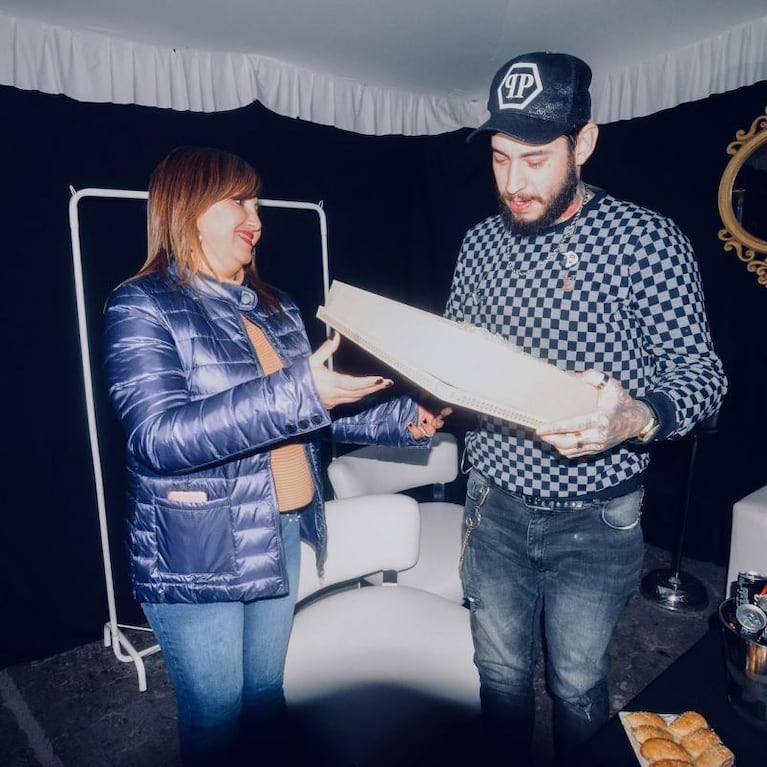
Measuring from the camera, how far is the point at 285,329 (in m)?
1.56

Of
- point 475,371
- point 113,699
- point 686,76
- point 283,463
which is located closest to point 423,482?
point 283,463

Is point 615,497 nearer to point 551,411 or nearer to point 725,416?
point 551,411

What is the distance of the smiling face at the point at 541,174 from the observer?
1.36m

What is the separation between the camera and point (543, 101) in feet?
4.33

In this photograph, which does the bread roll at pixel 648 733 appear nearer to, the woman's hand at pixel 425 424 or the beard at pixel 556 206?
the woman's hand at pixel 425 424

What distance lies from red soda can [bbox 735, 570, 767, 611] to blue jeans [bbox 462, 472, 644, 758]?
246 millimetres

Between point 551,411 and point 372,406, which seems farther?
point 372,406

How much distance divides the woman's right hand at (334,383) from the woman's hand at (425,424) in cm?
50

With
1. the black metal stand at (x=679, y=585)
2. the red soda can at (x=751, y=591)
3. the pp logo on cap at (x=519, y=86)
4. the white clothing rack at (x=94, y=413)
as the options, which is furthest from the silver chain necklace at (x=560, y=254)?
the black metal stand at (x=679, y=585)

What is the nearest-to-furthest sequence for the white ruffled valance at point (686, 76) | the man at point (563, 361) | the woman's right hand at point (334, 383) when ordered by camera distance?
the woman's right hand at point (334, 383) < the man at point (563, 361) < the white ruffled valance at point (686, 76)

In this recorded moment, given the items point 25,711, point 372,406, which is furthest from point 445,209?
point 25,711

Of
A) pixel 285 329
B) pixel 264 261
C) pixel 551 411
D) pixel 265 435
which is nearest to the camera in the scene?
pixel 551 411

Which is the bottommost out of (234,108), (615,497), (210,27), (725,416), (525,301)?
(725,416)

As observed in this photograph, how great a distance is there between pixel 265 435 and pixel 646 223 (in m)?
0.98
